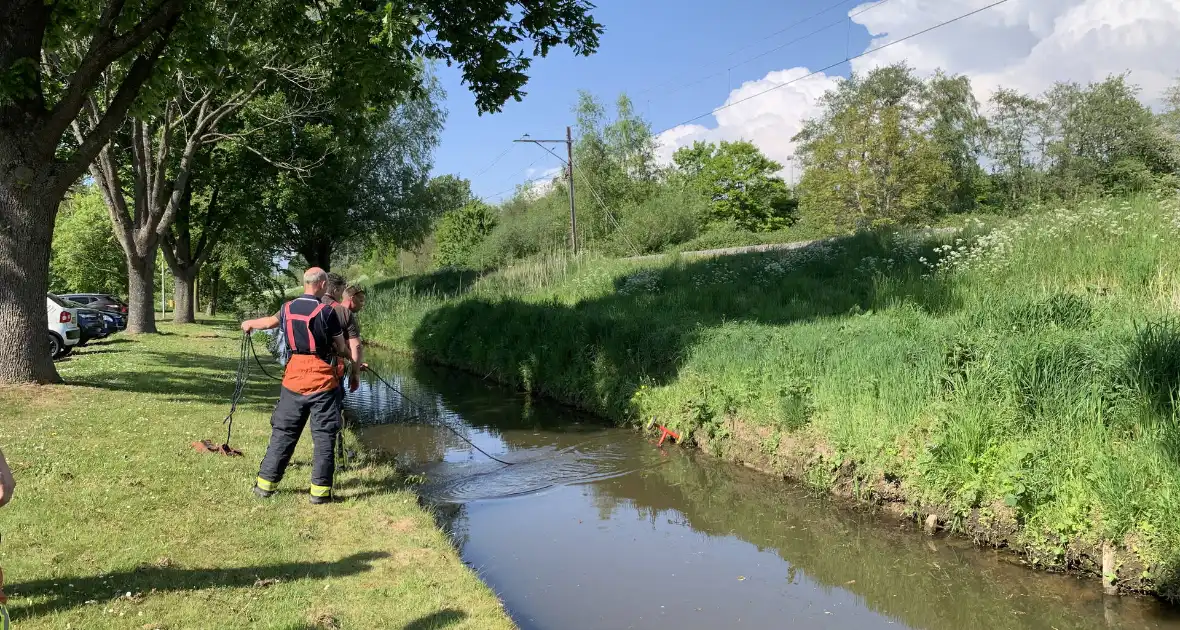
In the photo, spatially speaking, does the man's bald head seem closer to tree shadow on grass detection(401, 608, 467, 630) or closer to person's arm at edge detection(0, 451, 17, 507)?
tree shadow on grass detection(401, 608, 467, 630)

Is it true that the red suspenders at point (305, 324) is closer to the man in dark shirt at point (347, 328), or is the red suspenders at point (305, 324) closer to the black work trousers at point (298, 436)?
the man in dark shirt at point (347, 328)

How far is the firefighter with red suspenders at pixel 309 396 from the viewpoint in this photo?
6.48 m

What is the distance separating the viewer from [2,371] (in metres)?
9.83

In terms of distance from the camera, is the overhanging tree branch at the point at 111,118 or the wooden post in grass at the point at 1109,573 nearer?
the wooden post in grass at the point at 1109,573

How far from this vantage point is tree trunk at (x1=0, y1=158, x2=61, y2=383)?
9602 mm

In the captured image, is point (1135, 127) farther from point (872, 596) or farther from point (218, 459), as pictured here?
point (218, 459)

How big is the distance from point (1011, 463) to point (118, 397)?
10.8 m

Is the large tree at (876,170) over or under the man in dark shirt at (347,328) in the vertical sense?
over

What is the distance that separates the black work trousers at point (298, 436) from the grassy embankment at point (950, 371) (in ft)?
16.9

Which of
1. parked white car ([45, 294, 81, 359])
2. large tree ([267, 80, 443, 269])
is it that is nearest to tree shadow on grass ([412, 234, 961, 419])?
parked white car ([45, 294, 81, 359])

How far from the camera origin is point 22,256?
9.84m

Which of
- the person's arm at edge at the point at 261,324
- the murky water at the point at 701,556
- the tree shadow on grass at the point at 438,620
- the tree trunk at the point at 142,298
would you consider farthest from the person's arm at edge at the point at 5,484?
the tree trunk at the point at 142,298

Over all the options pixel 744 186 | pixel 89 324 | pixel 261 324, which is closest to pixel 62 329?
pixel 89 324

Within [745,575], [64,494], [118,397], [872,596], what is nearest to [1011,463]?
[872,596]
